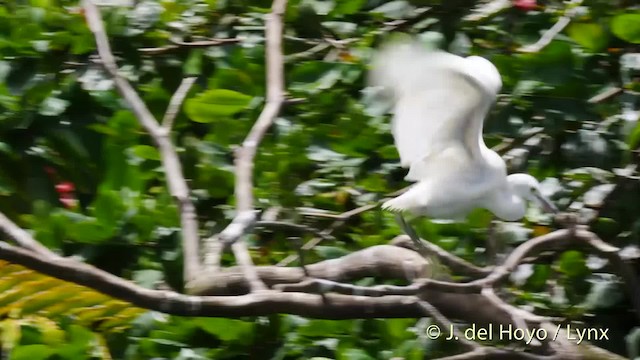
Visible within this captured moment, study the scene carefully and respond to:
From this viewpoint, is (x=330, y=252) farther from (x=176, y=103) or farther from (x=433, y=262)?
(x=176, y=103)

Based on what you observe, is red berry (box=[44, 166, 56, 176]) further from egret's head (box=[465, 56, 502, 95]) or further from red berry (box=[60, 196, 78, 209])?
egret's head (box=[465, 56, 502, 95])

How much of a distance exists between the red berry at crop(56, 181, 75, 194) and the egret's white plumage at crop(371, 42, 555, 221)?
704mm

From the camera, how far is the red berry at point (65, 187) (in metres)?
2.14

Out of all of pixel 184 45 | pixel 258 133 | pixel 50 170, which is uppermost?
pixel 184 45

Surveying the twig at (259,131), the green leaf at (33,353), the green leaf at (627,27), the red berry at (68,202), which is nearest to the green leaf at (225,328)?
the twig at (259,131)

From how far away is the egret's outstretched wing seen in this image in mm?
1563

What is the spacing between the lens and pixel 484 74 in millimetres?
1551

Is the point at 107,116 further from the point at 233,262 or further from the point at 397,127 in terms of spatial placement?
the point at 397,127

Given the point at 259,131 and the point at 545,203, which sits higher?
the point at 259,131

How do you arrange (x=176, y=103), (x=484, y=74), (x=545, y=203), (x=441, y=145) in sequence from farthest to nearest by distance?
(x=176, y=103), (x=545, y=203), (x=441, y=145), (x=484, y=74)

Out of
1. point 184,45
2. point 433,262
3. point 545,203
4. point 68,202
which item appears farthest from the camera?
point 184,45

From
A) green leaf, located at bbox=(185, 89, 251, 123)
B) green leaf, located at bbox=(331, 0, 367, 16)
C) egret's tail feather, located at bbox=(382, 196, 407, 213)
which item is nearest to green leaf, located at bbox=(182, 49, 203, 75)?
green leaf, located at bbox=(185, 89, 251, 123)

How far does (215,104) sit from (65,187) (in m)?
0.42

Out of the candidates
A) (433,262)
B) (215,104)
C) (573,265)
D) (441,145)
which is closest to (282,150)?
(215,104)
